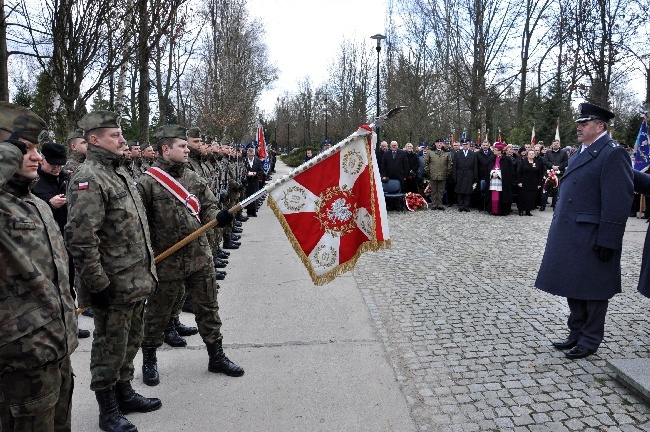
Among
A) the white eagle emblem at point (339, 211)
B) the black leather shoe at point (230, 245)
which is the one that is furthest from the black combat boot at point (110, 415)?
the black leather shoe at point (230, 245)

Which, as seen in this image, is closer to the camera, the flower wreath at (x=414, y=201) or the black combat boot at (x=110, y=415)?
the black combat boot at (x=110, y=415)

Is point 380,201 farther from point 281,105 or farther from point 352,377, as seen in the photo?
point 281,105

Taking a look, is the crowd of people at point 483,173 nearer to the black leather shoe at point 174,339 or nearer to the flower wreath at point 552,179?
the flower wreath at point 552,179

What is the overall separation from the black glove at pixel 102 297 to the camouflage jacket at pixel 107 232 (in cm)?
4

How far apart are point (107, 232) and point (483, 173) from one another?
13.2 meters

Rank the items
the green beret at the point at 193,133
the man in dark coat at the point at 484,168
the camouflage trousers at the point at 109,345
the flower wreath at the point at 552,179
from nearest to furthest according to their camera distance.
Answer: the camouflage trousers at the point at 109,345 → the green beret at the point at 193,133 → the flower wreath at the point at 552,179 → the man in dark coat at the point at 484,168

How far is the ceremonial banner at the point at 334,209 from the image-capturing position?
13.7 ft

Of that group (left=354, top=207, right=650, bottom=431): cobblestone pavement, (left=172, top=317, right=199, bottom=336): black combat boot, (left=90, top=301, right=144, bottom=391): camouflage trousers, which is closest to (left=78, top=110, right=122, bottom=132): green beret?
(left=90, top=301, right=144, bottom=391): camouflage trousers

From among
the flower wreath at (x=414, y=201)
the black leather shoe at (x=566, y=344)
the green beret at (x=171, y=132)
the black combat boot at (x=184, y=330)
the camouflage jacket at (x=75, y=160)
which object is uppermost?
the green beret at (x=171, y=132)

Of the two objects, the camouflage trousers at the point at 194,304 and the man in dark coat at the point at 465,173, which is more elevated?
the man in dark coat at the point at 465,173

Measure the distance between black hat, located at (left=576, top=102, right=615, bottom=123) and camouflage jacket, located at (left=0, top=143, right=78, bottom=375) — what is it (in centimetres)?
426

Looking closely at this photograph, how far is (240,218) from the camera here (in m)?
13.6

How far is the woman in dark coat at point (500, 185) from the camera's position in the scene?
557 inches

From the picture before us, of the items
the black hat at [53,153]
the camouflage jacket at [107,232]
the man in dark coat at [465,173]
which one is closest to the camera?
the camouflage jacket at [107,232]
